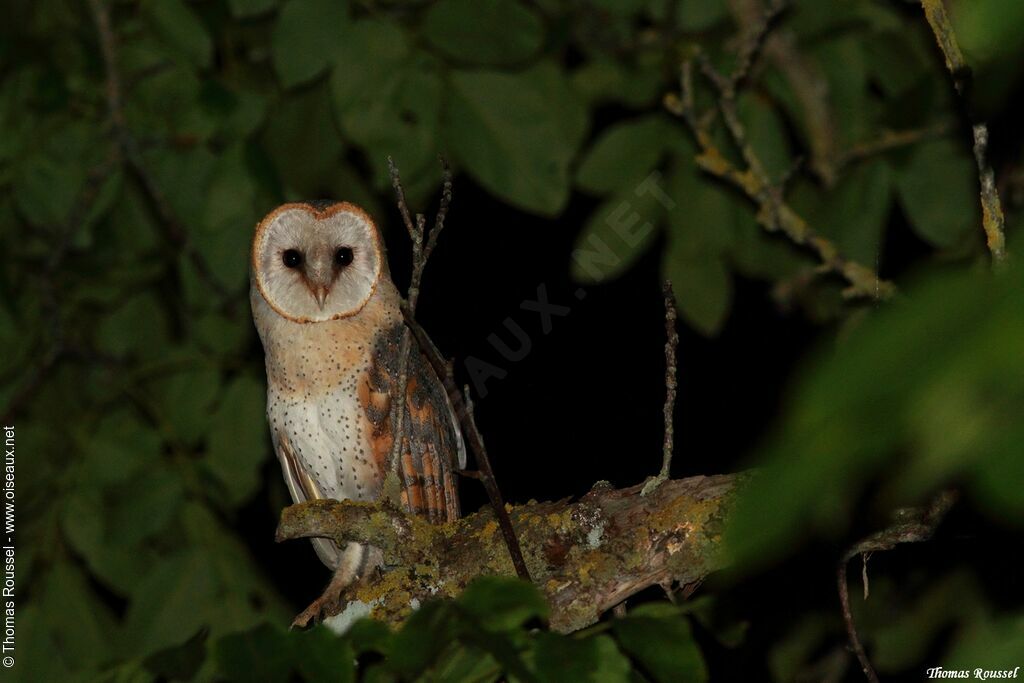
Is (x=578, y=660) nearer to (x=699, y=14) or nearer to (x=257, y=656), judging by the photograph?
(x=257, y=656)

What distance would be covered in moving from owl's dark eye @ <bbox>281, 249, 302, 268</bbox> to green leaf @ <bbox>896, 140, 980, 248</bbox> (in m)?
1.67

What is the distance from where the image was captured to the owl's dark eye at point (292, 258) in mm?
2809

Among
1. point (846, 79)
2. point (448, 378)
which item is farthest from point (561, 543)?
point (846, 79)

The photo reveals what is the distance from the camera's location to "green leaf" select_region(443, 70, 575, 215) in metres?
2.49

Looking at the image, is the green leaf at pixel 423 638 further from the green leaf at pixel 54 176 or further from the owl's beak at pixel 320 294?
the green leaf at pixel 54 176

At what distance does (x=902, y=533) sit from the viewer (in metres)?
1.53

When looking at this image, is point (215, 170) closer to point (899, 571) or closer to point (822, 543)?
point (822, 543)

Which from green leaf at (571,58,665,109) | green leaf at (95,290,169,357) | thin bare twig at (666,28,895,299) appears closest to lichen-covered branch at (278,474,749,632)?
thin bare twig at (666,28,895,299)

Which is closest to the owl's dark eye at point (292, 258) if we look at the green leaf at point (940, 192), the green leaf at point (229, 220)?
the green leaf at point (229, 220)

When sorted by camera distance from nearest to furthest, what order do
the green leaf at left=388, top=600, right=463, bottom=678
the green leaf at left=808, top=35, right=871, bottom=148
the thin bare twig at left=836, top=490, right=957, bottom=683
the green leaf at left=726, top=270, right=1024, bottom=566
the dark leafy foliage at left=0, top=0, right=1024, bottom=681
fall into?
the green leaf at left=726, top=270, right=1024, bottom=566
the green leaf at left=388, top=600, right=463, bottom=678
the thin bare twig at left=836, top=490, right=957, bottom=683
the dark leafy foliage at left=0, top=0, right=1024, bottom=681
the green leaf at left=808, top=35, right=871, bottom=148

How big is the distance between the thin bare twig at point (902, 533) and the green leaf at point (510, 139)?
1.16m

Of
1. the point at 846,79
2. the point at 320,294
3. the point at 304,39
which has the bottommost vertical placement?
the point at 846,79

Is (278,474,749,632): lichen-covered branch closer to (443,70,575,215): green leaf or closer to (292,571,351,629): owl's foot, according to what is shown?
(292,571,351,629): owl's foot

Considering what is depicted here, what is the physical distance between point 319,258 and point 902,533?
172 centimetres
